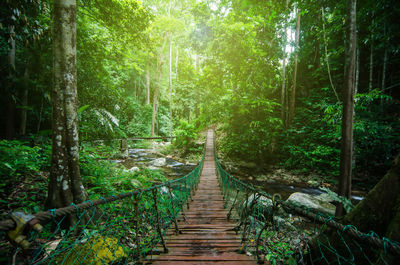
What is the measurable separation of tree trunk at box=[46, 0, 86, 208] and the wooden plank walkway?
1.60 metres

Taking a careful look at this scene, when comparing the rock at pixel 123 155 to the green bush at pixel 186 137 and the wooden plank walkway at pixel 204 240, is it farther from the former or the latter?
the wooden plank walkway at pixel 204 240

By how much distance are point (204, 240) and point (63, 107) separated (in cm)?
265

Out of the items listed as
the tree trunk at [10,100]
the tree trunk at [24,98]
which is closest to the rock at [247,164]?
the tree trunk at [24,98]

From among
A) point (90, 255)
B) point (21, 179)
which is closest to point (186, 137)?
point (21, 179)

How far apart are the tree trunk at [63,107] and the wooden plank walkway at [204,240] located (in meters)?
1.60

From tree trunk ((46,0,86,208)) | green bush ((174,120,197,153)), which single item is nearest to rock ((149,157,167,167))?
green bush ((174,120,197,153))

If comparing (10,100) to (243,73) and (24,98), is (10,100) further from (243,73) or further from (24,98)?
(243,73)

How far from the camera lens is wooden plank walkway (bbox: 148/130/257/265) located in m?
1.69

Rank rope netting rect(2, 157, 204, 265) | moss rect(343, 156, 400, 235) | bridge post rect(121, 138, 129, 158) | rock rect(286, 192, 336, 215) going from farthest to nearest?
bridge post rect(121, 138, 129, 158) → rock rect(286, 192, 336, 215) → moss rect(343, 156, 400, 235) → rope netting rect(2, 157, 204, 265)

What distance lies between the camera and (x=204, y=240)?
7.13 feet

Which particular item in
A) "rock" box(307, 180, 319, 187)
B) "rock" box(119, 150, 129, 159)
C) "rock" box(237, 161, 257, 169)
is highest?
"rock" box(119, 150, 129, 159)

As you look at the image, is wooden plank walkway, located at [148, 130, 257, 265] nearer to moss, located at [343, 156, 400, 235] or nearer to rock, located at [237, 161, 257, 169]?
moss, located at [343, 156, 400, 235]

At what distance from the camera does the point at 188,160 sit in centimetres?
1077

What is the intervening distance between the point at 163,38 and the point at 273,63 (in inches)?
382
